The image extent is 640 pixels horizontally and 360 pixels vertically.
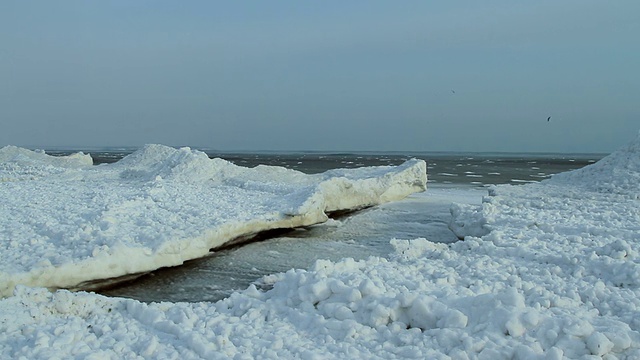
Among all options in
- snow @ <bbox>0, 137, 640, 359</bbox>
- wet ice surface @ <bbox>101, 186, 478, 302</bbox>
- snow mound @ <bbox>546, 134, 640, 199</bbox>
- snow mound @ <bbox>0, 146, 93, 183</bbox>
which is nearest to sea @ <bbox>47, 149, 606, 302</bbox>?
wet ice surface @ <bbox>101, 186, 478, 302</bbox>

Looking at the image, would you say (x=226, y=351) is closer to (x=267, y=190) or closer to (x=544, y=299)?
(x=544, y=299)

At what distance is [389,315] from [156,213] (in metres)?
5.36

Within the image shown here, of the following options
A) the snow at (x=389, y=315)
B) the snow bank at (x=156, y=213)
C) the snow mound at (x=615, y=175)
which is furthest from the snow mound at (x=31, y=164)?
the snow mound at (x=615, y=175)

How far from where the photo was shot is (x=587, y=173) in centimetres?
1323

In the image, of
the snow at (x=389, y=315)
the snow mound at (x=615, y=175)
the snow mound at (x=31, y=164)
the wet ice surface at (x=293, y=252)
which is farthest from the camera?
the snow mound at (x=31, y=164)

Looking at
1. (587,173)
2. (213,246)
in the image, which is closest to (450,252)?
(213,246)

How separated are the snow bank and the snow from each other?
117 centimetres

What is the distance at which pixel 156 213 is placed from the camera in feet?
28.4

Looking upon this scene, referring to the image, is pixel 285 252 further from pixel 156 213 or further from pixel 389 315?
pixel 389 315

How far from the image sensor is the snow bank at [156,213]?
6391 mm

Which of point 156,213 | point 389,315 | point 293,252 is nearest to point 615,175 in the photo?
point 293,252

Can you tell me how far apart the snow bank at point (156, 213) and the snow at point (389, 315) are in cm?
117

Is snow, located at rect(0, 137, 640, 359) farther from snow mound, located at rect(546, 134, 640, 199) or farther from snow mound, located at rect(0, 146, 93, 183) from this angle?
snow mound, located at rect(0, 146, 93, 183)

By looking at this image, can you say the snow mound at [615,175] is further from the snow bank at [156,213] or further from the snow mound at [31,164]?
the snow mound at [31,164]
